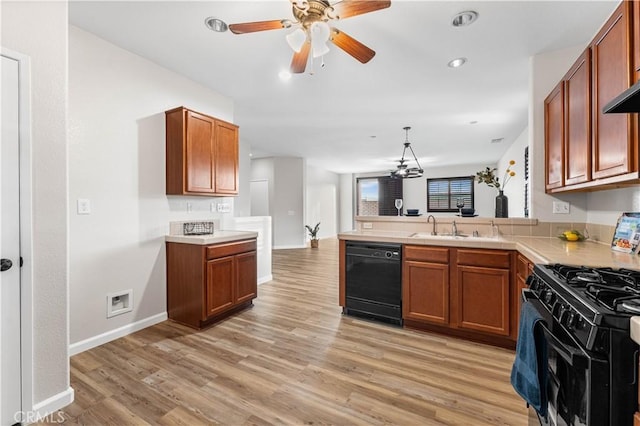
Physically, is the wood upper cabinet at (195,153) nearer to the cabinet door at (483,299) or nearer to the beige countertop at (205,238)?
the beige countertop at (205,238)

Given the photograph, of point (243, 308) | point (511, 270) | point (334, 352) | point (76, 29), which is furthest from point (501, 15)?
point (243, 308)

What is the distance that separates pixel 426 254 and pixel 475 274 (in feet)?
1.43

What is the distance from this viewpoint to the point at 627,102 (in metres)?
1.12

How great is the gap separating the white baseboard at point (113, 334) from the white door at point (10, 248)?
0.90m

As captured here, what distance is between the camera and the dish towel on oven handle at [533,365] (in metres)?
1.16

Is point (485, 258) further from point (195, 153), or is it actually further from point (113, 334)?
point (113, 334)

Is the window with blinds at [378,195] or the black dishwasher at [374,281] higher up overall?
the window with blinds at [378,195]

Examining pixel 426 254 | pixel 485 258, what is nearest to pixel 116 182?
pixel 426 254

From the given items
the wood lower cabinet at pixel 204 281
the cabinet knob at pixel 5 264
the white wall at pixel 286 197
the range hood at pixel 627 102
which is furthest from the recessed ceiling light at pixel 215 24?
the white wall at pixel 286 197

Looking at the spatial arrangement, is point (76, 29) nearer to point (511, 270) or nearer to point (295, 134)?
point (295, 134)

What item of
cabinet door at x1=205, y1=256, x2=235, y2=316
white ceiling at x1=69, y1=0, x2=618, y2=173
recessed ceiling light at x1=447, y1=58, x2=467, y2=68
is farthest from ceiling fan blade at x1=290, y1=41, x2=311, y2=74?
cabinet door at x1=205, y1=256, x2=235, y2=316

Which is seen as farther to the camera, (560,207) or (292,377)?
(560,207)

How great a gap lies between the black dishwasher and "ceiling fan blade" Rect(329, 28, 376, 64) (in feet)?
5.70

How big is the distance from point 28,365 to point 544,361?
8.56 feet
